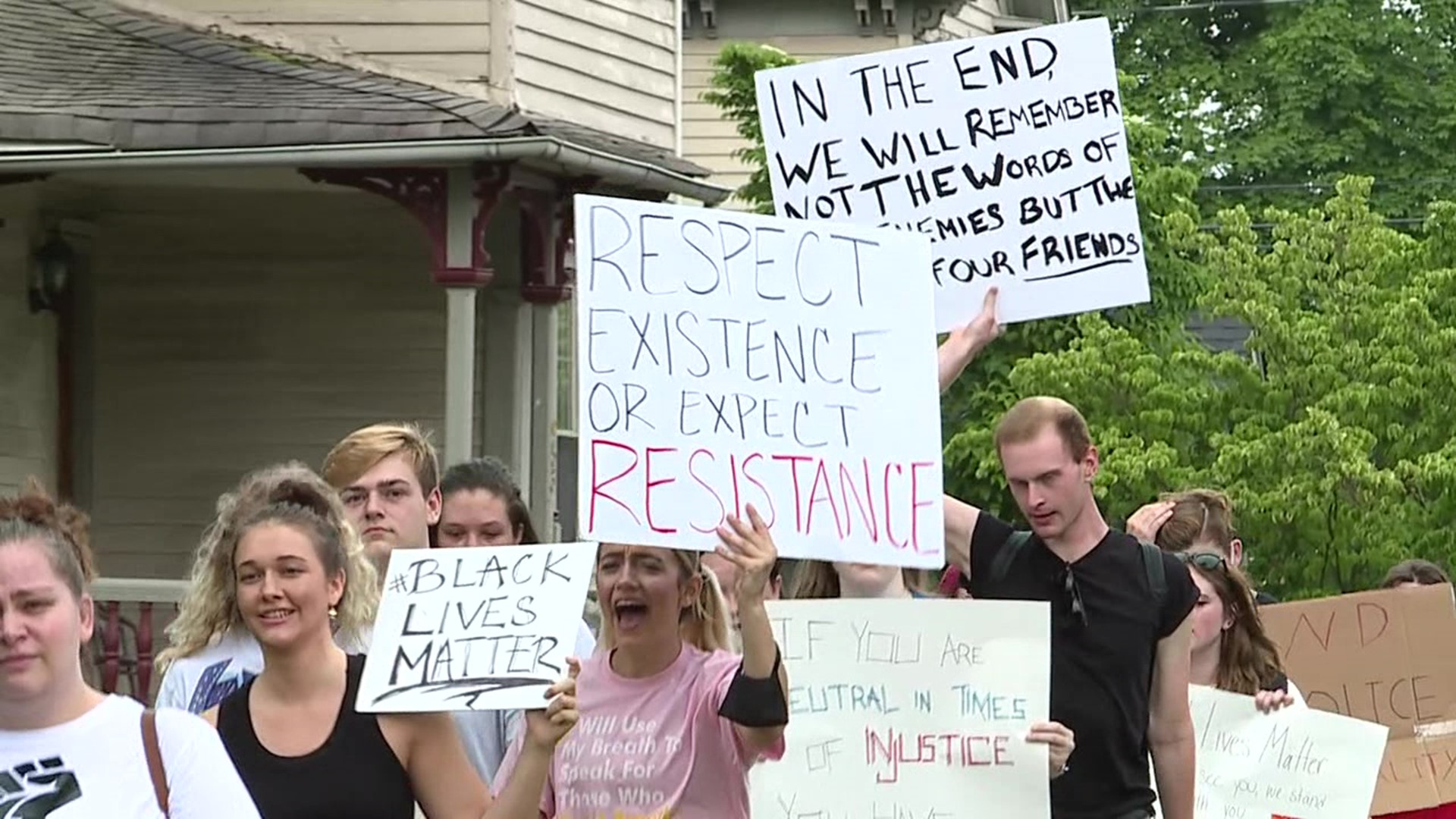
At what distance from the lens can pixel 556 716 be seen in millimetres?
4680

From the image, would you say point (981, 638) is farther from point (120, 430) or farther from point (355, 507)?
point (120, 430)

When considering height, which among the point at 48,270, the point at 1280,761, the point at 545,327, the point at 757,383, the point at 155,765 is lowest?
the point at 1280,761

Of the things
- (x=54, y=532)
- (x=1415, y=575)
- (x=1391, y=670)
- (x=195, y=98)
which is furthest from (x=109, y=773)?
(x=195, y=98)

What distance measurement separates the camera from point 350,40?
14.5 meters

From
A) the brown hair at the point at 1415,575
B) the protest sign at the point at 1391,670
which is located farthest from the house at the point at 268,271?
the protest sign at the point at 1391,670

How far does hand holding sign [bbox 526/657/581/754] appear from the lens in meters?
4.67

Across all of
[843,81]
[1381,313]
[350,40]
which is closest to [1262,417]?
[1381,313]

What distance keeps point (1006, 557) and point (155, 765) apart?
242 centimetres

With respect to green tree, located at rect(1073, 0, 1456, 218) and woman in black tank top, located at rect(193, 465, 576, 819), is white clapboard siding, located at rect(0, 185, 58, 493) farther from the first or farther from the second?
green tree, located at rect(1073, 0, 1456, 218)

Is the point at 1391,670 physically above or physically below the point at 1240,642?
below

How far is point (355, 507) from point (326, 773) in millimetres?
1337

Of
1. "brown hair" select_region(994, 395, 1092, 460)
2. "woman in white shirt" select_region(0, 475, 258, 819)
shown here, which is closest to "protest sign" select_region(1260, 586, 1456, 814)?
"brown hair" select_region(994, 395, 1092, 460)

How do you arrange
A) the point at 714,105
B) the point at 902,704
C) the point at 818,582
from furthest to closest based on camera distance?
the point at 714,105
the point at 818,582
the point at 902,704

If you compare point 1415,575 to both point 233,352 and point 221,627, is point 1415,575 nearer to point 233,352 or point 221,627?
point 221,627
